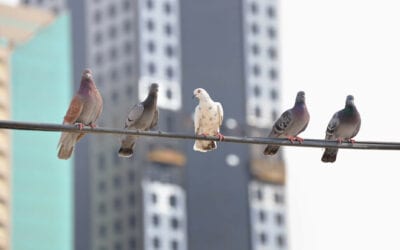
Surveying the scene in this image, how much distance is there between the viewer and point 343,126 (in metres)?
22.7

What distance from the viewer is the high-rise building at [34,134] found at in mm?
134250

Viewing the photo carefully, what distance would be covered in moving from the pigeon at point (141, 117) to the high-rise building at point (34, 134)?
10928cm

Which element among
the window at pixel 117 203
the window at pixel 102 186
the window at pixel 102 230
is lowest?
the window at pixel 102 230

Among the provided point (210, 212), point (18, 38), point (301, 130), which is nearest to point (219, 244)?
point (210, 212)

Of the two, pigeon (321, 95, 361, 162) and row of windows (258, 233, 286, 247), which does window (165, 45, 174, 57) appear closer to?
row of windows (258, 233, 286, 247)

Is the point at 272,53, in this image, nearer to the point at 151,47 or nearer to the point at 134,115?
the point at 151,47

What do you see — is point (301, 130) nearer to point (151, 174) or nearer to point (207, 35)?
point (151, 174)

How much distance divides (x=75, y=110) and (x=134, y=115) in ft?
2.61

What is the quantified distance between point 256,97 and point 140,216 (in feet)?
53.7

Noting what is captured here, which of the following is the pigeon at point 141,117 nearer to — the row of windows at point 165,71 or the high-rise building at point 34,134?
the row of windows at point 165,71

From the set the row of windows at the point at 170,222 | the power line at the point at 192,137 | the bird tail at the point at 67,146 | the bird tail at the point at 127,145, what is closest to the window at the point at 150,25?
the row of windows at the point at 170,222

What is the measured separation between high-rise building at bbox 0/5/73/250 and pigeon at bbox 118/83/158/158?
359ft

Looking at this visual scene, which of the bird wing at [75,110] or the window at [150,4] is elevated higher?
the window at [150,4]

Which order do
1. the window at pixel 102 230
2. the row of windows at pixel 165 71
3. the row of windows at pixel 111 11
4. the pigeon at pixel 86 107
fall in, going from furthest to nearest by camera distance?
1. the row of windows at pixel 111 11
2. the row of windows at pixel 165 71
3. the window at pixel 102 230
4. the pigeon at pixel 86 107
